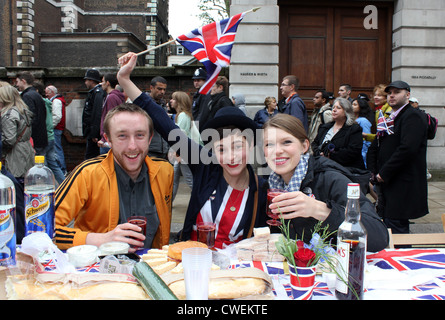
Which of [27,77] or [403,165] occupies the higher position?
[27,77]

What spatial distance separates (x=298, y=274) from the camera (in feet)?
4.74

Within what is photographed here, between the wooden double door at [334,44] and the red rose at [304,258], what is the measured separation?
26.5 ft

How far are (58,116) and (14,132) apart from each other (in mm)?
3206

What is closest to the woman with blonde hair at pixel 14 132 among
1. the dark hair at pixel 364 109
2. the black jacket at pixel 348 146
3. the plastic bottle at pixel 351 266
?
the black jacket at pixel 348 146

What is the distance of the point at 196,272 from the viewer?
49.3 inches

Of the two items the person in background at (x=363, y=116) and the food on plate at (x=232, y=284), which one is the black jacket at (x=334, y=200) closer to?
the food on plate at (x=232, y=284)

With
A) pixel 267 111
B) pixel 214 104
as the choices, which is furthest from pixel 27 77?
pixel 267 111

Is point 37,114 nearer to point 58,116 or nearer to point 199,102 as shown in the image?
point 58,116

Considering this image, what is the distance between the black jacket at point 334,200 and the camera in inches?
72.9

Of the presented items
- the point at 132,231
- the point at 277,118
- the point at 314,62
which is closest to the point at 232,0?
the point at 314,62

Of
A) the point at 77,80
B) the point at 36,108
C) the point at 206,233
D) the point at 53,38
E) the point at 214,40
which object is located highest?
the point at 53,38

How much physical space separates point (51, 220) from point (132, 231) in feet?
1.37
